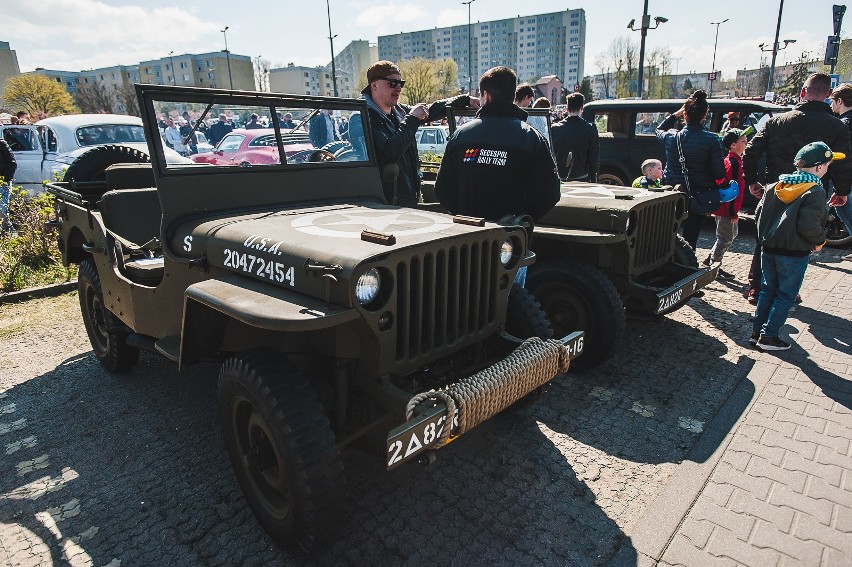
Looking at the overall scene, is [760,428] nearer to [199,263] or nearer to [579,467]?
[579,467]

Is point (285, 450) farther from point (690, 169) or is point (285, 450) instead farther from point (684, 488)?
point (690, 169)

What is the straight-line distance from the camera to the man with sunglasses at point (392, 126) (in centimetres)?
401

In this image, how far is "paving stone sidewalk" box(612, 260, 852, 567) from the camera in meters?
2.39

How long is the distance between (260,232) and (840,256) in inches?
309

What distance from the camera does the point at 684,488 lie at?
110 inches

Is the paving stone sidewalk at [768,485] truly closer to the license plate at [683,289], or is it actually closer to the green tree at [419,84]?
the license plate at [683,289]

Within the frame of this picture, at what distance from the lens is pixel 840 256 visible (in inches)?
289

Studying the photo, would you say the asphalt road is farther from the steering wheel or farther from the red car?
the steering wheel

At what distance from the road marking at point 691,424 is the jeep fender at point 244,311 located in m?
2.37

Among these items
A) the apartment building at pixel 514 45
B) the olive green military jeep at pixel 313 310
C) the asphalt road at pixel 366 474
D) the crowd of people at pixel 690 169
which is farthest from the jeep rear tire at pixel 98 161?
the apartment building at pixel 514 45

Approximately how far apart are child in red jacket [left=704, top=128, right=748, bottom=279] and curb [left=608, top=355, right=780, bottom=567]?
108 inches

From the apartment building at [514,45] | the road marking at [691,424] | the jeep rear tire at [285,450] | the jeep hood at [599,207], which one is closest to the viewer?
the jeep rear tire at [285,450]

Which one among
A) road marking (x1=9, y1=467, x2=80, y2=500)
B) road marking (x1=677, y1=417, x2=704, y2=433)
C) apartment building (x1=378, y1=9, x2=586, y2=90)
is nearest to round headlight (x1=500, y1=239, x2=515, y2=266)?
road marking (x1=677, y1=417, x2=704, y2=433)

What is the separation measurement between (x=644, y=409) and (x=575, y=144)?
12.6 feet
